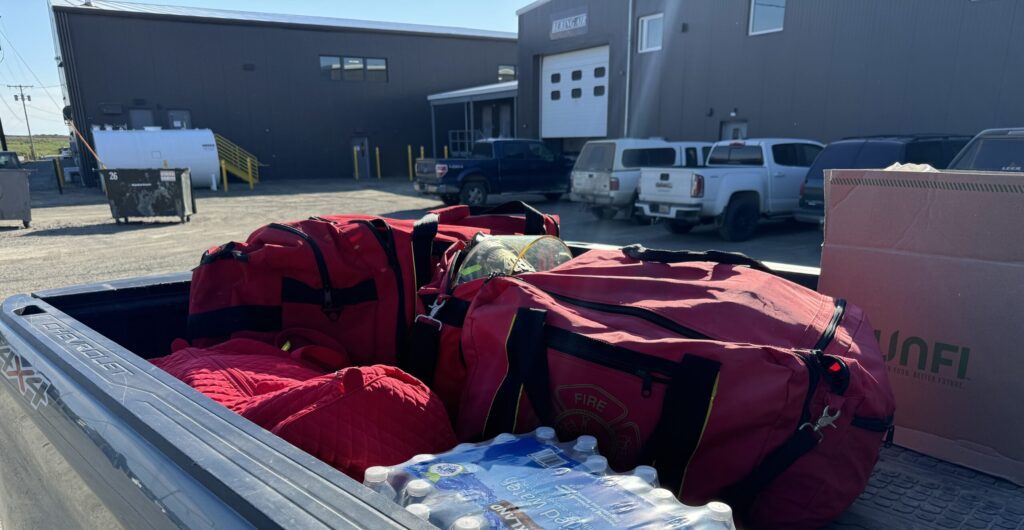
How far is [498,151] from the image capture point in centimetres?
1677

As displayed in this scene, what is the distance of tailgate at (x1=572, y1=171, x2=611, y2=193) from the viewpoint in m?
13.0

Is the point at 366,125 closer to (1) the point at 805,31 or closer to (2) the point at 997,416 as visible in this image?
(1) the point at 805,31

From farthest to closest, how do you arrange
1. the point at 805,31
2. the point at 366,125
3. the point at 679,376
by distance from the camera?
the point at 366,125, the point at 805,31, the point at 679,376

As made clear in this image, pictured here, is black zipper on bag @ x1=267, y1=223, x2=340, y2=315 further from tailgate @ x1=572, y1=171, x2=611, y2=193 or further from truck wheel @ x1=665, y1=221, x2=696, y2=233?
tailgate @ x1=572, y1=171, x2=611, y2=193

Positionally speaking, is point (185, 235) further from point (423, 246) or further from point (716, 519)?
point (716, 519)

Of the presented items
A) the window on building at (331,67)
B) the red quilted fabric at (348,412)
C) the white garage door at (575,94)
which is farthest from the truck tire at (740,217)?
the window on building at (331,67)

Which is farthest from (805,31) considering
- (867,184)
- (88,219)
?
(88,219)

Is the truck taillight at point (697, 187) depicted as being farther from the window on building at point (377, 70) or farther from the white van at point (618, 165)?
the window on building at point (377, 70)

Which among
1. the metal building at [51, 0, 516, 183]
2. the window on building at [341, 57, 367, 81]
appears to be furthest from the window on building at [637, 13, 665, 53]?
the window on building at [341, 57, 367, 81]

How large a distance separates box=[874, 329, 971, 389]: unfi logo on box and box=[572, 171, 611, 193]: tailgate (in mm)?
11222

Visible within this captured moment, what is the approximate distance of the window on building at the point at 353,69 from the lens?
29.4 meters

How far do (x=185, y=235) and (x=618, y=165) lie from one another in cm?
883

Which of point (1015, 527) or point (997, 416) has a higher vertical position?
point (997, 416)

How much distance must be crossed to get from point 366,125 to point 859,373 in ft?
101
